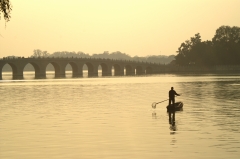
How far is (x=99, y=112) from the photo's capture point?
132 ft

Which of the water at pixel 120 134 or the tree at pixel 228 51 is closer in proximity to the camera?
the water at pixel 120 134

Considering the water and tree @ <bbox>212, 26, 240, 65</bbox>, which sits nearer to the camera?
the water

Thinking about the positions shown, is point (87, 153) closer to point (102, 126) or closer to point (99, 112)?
point (102, 126)

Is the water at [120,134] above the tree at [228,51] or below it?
below

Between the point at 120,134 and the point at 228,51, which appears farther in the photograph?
the point at 228,51

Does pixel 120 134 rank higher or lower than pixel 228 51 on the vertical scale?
lower

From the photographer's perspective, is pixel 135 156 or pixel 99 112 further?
pixel 99 112

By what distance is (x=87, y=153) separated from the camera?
856 inches

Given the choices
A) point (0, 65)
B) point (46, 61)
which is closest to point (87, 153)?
point (0, 65)

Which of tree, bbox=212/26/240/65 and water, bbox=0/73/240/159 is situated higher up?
tree, bbox=212/26/240/65

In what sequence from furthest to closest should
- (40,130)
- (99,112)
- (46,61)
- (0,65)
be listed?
(46,61)
(0,65)
(99,112)
(40,130)

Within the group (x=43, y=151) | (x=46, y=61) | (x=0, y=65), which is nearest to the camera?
(x=43, y=151)

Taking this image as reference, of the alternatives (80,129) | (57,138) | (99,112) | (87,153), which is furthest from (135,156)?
(99,112)

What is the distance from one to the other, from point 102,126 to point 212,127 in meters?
6.03
